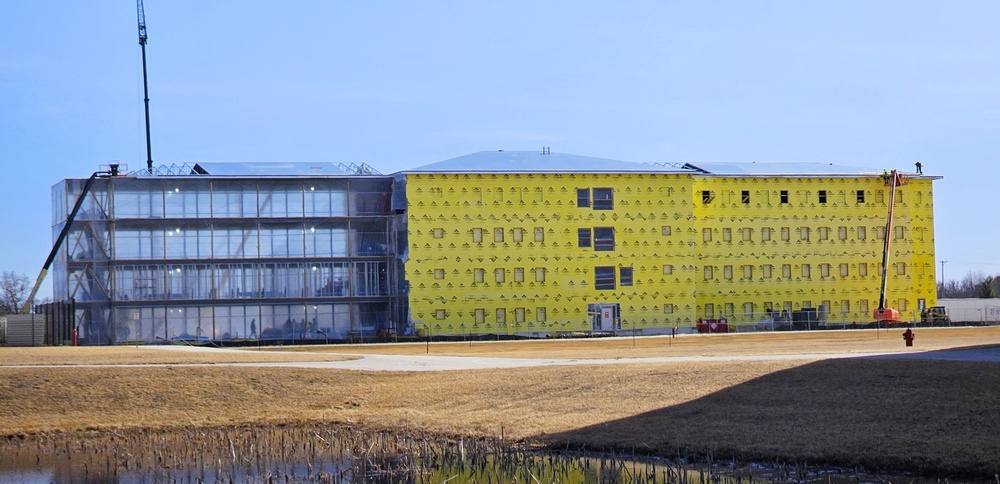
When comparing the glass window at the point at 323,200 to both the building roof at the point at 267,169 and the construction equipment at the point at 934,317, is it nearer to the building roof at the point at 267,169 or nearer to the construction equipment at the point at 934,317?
the building roof at the point at 267,169

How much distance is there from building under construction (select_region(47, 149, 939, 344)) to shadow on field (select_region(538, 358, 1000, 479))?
191 ft

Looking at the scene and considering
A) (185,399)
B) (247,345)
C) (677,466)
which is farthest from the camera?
(247,345)

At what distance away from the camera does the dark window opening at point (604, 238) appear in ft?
288

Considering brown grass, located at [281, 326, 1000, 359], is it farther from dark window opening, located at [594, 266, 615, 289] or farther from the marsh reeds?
the marsh reeds

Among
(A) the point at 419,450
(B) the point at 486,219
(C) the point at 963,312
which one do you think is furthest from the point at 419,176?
(A) the point at 419,450

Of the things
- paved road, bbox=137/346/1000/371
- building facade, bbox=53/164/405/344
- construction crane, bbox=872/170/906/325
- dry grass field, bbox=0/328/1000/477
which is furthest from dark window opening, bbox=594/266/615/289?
dry grass field, bbox=0/328/1000/477

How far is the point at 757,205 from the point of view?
3654 inches

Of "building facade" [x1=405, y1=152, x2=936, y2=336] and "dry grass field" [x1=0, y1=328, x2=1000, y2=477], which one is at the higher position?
"building facade" [x1=405, y1=152, x2=936, y2=336]

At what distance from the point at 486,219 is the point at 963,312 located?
1839 inches

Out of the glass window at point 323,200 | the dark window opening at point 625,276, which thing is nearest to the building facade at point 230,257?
the glass window at point 323,200

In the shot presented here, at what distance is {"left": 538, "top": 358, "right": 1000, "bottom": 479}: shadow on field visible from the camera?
19.4 m

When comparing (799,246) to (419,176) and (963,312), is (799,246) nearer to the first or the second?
(963,312)

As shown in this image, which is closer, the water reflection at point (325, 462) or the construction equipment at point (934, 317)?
the water reflection at point (325, 462)

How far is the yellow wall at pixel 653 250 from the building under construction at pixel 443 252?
0.12m
